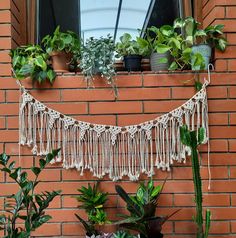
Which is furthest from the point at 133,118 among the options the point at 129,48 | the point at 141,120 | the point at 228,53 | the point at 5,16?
the point at 5,16

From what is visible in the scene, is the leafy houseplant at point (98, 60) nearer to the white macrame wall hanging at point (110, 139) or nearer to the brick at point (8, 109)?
the white macrame wall hanging at point (110, 139)

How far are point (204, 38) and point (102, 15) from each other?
63 centimetres

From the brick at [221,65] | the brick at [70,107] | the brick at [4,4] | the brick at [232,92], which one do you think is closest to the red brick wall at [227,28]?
the brick at [221,65]

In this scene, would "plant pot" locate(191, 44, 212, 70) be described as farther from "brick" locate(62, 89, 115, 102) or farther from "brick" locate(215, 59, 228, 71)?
"brick" locate(62, 89, 115, 102)

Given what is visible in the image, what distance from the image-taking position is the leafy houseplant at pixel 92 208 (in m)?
1.65

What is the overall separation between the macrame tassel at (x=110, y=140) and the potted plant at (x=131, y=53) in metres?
0.30

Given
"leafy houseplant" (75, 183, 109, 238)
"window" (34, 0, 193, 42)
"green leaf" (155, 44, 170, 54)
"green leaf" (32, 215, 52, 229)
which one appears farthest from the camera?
"window" (34, 0, 193, 42)

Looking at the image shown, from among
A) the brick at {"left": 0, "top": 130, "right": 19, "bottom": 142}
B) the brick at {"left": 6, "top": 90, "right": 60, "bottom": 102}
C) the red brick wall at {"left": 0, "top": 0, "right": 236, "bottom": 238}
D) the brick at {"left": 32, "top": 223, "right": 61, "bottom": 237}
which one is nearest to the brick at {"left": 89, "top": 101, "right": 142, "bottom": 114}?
the red brick wall at {"left": 0, "top": 0, "right": 236, "bottom": 238}

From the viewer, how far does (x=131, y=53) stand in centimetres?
182

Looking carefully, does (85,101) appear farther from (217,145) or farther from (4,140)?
(217,145)

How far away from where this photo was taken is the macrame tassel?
5.78 ft

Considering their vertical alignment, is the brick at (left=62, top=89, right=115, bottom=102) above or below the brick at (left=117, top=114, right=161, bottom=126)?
above

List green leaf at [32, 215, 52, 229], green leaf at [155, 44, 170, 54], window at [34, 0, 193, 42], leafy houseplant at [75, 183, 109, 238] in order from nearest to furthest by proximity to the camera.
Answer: green leaf at [32, 215, 52, 229]
leafy houseplant at [75, 183, 109, 238]
green leaf at [155, 44, 170, 54]
window at [34, 0, 193, 42]

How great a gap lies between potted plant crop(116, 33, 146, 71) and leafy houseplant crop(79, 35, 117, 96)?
0.27ft
